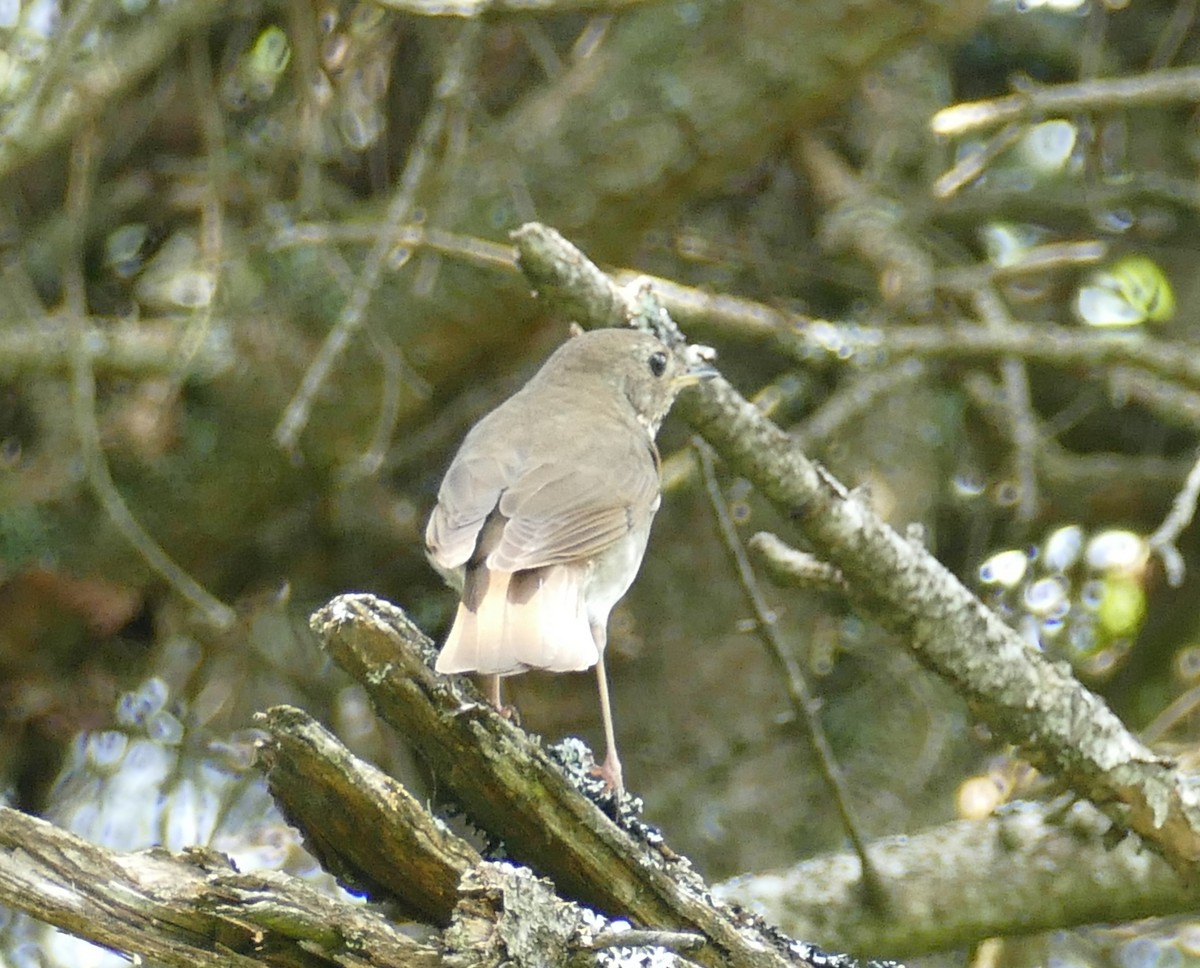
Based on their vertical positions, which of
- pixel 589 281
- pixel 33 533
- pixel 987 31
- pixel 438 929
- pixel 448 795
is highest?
pixel 987 31

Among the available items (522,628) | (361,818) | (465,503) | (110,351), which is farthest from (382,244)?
(361,818)

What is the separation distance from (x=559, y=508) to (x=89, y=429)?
1893mm

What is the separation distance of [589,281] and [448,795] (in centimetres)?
129

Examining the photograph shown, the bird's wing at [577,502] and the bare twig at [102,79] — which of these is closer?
the bird's wing at [577,502]

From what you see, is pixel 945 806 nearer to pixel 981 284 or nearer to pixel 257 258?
pixel 981 284

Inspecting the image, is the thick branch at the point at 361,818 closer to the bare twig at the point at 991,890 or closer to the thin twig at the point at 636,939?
the thin twig at the point at 636,939

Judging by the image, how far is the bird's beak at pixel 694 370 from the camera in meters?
4.11

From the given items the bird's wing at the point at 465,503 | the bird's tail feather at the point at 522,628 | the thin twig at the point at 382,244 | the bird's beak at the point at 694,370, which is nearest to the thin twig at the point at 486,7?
the thin twig at the point at 382,244

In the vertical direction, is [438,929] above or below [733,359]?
below

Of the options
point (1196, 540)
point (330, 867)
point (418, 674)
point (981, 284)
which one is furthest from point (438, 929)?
point (1196, 540)

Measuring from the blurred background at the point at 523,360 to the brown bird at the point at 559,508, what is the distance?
1.71ft

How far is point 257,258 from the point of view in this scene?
5.92 m

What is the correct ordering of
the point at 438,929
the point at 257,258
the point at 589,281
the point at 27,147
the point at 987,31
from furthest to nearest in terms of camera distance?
the point at 987,31
the point at 257,258
the point at 27,147
the point at 589,281
the point at 438,929

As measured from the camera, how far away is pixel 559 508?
3.98 m
